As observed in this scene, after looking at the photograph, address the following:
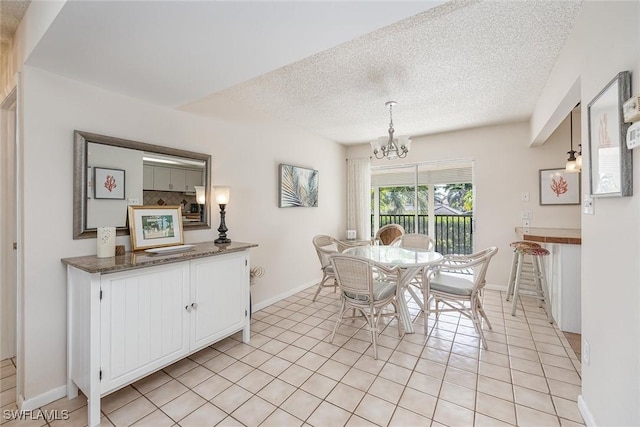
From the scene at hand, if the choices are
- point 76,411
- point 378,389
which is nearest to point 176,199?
point 76,411

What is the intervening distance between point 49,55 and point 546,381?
396 cm

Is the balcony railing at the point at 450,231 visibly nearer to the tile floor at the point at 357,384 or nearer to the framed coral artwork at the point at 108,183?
the tile floor at the point at 357,384

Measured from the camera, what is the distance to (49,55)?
163cm

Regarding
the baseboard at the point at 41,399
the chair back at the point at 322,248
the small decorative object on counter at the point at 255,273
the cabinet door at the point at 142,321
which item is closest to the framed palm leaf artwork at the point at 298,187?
the chair back at the point at 322,248

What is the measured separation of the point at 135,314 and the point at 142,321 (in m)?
0.08

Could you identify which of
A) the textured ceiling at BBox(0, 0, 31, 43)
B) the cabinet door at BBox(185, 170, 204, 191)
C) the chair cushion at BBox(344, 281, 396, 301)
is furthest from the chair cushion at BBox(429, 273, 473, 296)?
the textured ceiling at BBox(0, 0, 31, 43)

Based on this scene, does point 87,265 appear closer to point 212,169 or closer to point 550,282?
point 212,169

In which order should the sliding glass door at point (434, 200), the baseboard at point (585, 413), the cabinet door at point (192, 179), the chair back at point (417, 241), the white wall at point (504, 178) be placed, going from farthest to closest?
the sliding glass door at point (434, 200) → the chair back at point (417, 241) → the white wall at point (504, 178) → the cabinet door at point (192, 179) → the baseboard at point (585, 413)

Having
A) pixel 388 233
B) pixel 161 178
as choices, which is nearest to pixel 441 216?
pixel 388 233

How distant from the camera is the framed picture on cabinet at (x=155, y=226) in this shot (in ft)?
7.23

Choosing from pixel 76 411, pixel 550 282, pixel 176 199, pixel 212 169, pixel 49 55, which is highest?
pixel 49 55

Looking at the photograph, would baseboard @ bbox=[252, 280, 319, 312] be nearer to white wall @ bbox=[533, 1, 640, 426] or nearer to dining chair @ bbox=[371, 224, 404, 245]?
dining chair @ bbox=[371, 224, 404, 245]

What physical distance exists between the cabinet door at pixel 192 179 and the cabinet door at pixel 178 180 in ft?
0.13

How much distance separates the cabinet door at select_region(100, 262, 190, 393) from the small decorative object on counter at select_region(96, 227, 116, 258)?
13.2 inches
